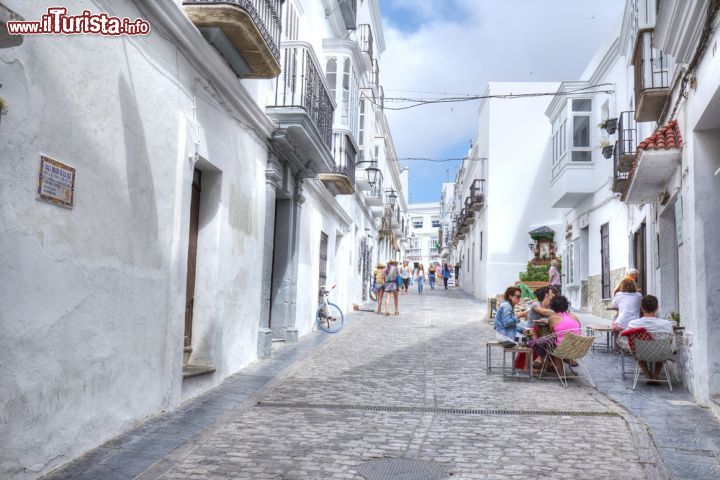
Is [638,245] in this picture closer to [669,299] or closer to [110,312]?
[669,299]

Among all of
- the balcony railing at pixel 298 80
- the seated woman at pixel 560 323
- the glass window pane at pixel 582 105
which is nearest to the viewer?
the seated woman at pixel 560 323

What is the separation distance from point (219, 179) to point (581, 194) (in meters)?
13.1

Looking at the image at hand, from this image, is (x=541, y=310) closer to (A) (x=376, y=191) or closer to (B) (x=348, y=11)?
(B) (x=348, y=11)

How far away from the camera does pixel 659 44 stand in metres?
7.82

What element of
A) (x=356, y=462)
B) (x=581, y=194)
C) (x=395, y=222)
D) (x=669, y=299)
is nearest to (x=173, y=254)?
(x=356, y=462)

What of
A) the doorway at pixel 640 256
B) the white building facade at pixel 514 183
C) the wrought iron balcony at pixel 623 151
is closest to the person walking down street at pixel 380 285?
the white building facade at pixel 514 183

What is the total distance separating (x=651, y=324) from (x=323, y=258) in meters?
8.96

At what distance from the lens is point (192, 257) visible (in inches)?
295

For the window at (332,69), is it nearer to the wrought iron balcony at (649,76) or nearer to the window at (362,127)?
the window at (362,127)

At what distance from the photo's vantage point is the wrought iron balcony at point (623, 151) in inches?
510

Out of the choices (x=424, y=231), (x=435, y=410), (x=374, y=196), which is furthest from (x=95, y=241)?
(x=424, y=231)

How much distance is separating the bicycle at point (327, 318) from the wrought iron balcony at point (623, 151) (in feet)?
20.7

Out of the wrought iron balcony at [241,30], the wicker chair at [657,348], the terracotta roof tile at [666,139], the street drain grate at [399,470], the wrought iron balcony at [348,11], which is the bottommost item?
the street drain grate at [399,470]

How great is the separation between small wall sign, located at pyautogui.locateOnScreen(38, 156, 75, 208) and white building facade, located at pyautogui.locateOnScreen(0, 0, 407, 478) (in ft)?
0.04
